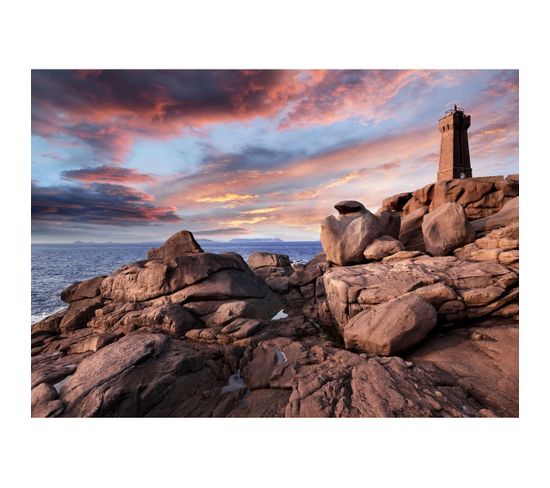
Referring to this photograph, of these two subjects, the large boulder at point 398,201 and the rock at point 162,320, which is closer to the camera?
the rock at point 162,320

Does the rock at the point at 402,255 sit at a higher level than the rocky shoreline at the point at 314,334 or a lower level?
higher

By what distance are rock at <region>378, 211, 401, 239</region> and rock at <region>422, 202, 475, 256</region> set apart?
5.10ft

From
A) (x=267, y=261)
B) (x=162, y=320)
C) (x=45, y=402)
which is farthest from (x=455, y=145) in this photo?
(x=45, y=402)

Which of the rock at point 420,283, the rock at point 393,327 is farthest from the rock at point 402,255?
the rock at point 393,327

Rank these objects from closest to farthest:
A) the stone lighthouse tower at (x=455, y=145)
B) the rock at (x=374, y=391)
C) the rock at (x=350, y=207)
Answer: the rock at (x=374, y=391), the rock at (x=350, y=207), the stone lighthouse tower at (x=455, y=145)

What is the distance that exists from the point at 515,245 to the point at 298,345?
641cm

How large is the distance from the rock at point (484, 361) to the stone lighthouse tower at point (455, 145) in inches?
977

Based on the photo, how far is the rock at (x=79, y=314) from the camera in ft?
22.2

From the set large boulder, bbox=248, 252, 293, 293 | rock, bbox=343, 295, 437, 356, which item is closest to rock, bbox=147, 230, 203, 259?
large boulder, bbox=248, 252, 293, 293

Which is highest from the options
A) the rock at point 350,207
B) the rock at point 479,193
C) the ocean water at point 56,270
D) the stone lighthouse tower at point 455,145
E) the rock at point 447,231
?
the stone lighthouse tower at point 455,145

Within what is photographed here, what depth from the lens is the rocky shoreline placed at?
11.6ft

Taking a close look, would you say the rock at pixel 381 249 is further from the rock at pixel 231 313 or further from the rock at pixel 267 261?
the rock at pixel 267 261

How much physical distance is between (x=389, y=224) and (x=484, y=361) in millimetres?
5648

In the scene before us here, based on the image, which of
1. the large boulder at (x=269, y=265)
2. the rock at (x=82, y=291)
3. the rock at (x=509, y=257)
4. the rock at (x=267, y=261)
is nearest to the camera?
the rock at (x=509, y=257)
